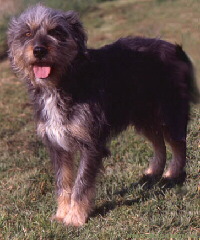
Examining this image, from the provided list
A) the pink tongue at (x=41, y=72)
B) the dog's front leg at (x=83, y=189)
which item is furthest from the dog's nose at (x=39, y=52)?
the dog's front leg at (x=83, y=189)

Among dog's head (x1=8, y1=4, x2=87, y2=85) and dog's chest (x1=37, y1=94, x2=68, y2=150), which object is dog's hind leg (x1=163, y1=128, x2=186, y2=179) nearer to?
dog's chest (x1=37, y1=94, x2=68, y2=150)

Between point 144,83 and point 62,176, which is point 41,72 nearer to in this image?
point 62,176

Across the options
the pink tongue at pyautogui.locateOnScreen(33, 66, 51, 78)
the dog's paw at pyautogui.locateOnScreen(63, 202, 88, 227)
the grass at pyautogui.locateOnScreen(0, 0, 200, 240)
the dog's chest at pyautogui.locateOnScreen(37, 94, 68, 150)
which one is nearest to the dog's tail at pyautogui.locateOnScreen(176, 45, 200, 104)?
the grass at pyautogui.locateOnScreen(0, 0, 200, 240)

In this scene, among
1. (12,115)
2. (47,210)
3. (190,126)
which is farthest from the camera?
(12,115)

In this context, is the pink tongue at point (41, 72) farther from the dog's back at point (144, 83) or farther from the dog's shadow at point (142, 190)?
the dog's shadow at point (142, 190)

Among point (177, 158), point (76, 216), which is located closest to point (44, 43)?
point (76, 216)

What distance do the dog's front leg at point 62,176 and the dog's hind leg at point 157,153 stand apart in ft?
3.74

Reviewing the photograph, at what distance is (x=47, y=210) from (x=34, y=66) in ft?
5.13

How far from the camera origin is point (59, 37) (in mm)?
4777

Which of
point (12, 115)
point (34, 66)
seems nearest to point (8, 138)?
point (12, 115)

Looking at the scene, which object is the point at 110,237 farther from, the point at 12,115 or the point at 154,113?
the point at 12,115

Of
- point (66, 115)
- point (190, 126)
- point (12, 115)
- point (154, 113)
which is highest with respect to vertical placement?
point (66, 115)

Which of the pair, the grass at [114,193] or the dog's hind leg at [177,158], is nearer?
the grass at [114,193]

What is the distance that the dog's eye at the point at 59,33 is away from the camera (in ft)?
15.6
